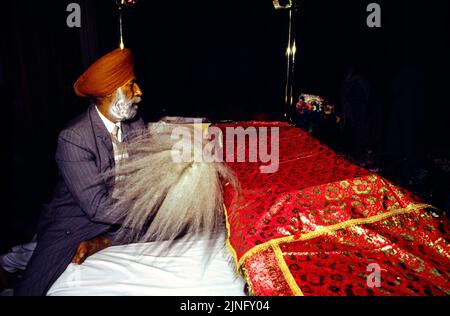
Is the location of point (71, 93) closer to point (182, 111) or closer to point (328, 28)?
point (182, 111)

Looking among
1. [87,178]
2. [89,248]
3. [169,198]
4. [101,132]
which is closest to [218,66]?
[101,132]

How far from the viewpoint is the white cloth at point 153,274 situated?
1395 mm

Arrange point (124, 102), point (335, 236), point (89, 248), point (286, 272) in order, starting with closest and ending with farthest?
point (286, 272)
point (335, 236)
point (89, 248)
point (124, 102)

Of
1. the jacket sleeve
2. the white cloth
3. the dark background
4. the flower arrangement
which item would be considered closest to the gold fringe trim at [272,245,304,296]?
the white cloth

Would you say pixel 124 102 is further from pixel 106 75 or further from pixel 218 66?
pixel 218 66

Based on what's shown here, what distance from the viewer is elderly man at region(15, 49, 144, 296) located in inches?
64.7

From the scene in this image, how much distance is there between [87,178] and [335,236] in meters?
1.51

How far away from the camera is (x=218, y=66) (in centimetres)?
697

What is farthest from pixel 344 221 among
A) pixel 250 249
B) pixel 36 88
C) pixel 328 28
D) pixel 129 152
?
pixel 328 28

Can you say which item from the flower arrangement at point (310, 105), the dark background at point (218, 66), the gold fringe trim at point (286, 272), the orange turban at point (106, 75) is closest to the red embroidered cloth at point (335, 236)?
the gold fringe trim at point (286, 272)

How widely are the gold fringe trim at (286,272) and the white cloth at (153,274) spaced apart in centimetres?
25

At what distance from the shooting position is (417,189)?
412cm

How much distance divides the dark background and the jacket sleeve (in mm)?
1316

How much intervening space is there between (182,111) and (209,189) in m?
5.07
